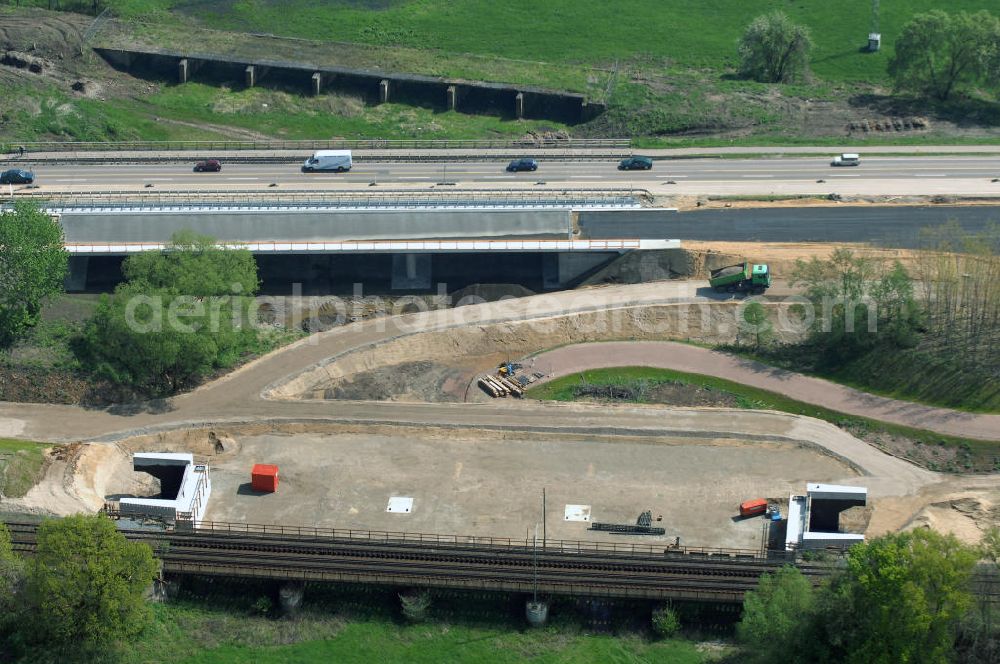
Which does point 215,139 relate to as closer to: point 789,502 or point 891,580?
point 789,502

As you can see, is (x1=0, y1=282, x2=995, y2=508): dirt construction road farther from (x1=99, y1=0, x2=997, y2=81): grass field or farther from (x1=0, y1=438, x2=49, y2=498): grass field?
(x1=99, y1=0, x2=997, y2=81): grass field

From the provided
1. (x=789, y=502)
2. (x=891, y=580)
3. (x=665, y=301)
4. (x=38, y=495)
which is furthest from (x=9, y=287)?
(x=891, y=580)

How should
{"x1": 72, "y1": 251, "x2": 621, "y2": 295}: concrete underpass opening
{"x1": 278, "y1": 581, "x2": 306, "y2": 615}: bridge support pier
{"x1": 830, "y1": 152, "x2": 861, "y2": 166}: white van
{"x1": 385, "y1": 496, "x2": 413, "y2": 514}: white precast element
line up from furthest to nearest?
1. {"x1": 830, "y1": 152, "x2": 861, "y2": 166}: white van
2. {"x1": 72, "y1": 251, "x2": 621, "y2": 295}: concrete underpass opening
3. {"x1": 385, "y1": 496, "x2": 413, "y2": 514}: white precast element
4. {"x1": 278, "y1": 581, "x2": 306, "y2": 615}: bridge support pier

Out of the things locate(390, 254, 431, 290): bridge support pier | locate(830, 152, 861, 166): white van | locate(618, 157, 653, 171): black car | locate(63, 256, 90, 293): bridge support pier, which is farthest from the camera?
locate(618, 157, 653, 171): black car

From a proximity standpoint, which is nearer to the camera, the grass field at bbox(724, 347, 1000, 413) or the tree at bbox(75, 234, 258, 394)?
the grass field at bbox(724, 347, 1000, 413)

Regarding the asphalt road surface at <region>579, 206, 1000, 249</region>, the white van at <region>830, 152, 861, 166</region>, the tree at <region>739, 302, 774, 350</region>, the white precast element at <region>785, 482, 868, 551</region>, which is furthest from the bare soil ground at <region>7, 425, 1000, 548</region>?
the white van at <region>830, 152, 861, 166</region>

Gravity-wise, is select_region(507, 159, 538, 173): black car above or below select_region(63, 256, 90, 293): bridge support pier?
above

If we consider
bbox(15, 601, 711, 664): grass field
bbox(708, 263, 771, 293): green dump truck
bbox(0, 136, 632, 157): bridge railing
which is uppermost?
bbox(0, 136, 632, 157): bridge railing
